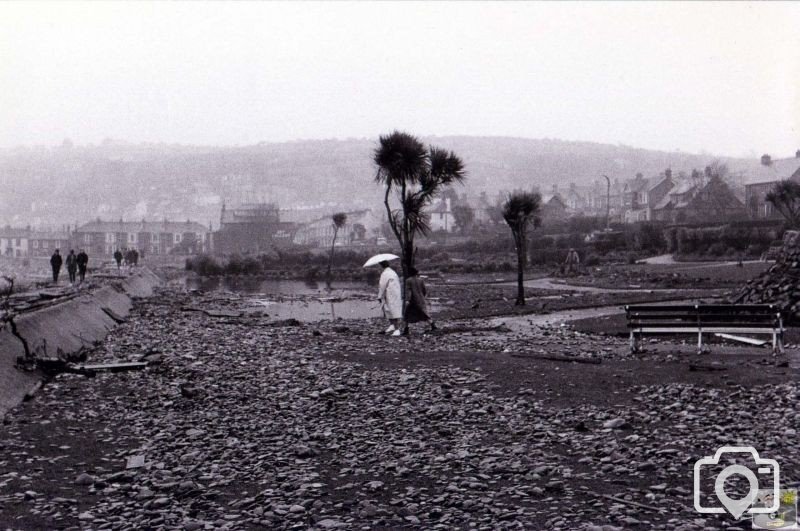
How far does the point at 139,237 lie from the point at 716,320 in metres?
157

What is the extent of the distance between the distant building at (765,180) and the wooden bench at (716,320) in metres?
88.2

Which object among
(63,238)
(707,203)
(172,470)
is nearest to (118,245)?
(63,238)

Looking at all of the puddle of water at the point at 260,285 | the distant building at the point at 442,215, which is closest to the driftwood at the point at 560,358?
the puddle of water at the point at 260,285

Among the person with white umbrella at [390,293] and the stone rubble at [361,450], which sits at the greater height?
the person with white umbrella at [390,293]

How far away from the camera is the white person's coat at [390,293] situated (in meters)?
21.3

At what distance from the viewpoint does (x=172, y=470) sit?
911 cm

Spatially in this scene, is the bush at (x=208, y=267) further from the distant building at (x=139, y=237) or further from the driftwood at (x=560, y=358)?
the distant building at (x=139, y=237)

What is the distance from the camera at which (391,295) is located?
70.4ft

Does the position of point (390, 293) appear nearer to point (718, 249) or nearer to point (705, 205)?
point (718, 249)

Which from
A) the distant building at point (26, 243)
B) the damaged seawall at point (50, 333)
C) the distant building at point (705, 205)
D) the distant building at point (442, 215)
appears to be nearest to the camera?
the damaged seawall at point (50, 333)

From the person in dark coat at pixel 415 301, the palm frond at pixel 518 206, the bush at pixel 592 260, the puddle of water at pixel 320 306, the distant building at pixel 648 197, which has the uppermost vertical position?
the distant building at pixel 648 197

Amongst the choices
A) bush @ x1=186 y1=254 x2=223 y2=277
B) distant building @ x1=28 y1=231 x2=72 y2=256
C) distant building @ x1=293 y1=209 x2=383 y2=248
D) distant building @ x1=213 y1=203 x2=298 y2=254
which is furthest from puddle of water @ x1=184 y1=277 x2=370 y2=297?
distant building @ x1=28 y1=231 x2=72 y2=256

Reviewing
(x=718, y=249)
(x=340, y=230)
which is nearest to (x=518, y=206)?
(x=718, y=249)

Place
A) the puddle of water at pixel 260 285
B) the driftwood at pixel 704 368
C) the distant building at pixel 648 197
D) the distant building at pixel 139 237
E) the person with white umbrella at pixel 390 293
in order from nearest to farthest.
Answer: the driftwood at pixel 704 368 → the person with white umbrella at pixel 390 293 → the puddle of water at pixel 260 285 → the distant building at pixel 648 197 → the distant building at pixel 139 237
